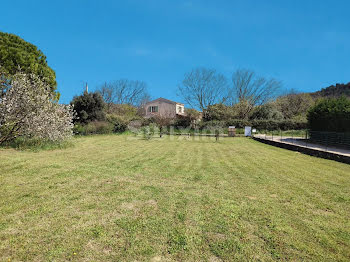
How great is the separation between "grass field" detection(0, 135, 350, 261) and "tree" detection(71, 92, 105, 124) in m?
18.2

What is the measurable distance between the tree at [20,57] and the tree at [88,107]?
7.18 metres

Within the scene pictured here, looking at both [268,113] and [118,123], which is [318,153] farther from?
[268,113]

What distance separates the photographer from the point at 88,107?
22781 millimetres

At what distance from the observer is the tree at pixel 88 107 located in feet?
73.5

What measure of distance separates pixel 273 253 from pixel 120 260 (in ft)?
5.58

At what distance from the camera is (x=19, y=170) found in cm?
578

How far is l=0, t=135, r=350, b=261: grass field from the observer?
7.52 ft

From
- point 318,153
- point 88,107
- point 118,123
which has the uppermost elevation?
point 88,107

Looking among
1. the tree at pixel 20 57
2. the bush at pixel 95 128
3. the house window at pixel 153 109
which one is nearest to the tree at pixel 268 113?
the house window at pixel 153 109

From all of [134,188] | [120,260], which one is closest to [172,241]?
[120,260]

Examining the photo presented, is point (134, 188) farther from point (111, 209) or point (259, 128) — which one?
point (259, 128)

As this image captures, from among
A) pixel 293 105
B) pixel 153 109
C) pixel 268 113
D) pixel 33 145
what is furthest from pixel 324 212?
pixel 153 109

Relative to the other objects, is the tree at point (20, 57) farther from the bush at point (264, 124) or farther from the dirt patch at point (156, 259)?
the bush at point (264, 124)

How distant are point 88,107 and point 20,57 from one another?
9.62 meters
